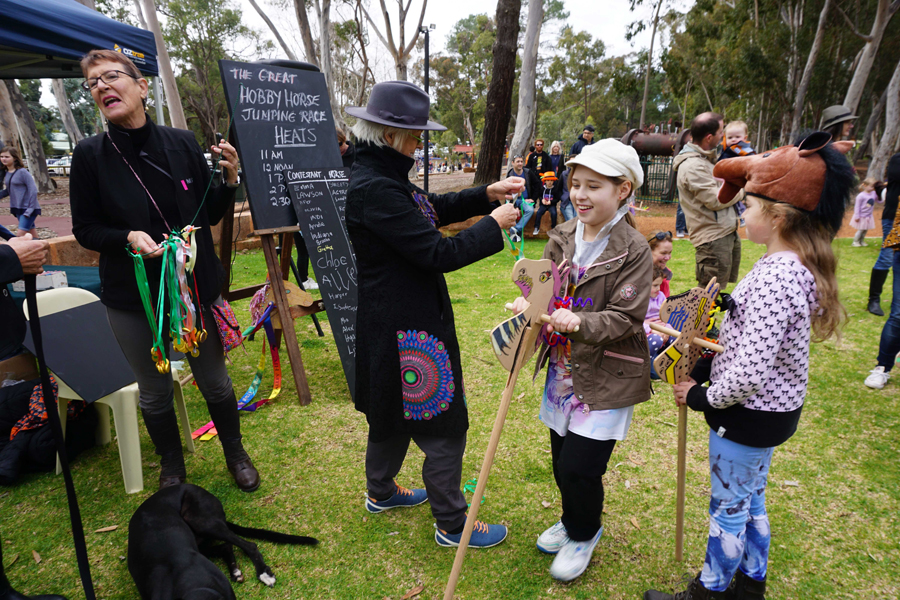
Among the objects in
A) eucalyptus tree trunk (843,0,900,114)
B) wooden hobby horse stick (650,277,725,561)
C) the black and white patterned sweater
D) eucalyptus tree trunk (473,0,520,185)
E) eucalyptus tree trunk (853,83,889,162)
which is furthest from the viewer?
eucalyptus tree trunk (853,83,889,162)

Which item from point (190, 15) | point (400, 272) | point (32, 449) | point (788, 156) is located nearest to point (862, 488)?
point (788, 156)

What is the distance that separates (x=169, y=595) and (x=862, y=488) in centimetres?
338

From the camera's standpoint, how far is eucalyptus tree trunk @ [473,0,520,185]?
398 inches

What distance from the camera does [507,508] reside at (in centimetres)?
267

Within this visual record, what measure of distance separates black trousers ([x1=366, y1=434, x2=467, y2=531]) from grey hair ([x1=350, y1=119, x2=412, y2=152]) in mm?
1206

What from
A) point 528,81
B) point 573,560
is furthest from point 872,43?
point 573,560

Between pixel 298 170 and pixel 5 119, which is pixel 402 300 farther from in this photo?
pixel 5 119

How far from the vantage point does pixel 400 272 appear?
2.01 meters

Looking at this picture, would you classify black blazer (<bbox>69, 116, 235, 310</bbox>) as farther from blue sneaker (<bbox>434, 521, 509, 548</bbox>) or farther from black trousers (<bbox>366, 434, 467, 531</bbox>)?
blue sneaker (<bbox>434, 521, 509, 548</bbox>)

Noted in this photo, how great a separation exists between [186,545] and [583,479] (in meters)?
1.61

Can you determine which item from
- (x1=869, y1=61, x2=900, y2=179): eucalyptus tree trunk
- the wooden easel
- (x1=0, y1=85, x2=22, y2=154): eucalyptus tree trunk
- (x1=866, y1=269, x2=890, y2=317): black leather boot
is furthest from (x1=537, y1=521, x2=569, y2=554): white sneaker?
(x1=0, y1=85, x2=22, y2=154): eucalyptus tree trunk

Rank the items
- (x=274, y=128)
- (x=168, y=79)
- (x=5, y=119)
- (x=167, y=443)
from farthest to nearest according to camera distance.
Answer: (x=168, y=79) → (x=5, y=119) → (x=274, y=128) → (x=167, y=443)

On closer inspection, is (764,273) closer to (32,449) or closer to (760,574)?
(760,574)

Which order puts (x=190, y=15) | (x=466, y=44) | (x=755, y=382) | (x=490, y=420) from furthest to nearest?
(x=466, y=44) → (x=190, y=15) → (x=490, y=420) → (x=755, y=382)
